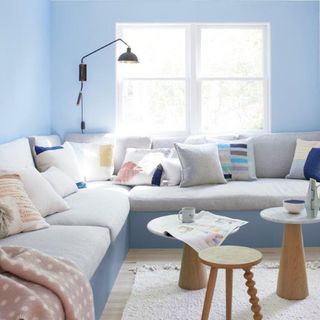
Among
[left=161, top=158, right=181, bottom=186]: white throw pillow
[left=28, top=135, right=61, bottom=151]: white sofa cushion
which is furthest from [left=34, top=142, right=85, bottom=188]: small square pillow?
[left=161, top=158, right=181, bottom=186]: white throw pillow

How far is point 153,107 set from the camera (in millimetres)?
4609

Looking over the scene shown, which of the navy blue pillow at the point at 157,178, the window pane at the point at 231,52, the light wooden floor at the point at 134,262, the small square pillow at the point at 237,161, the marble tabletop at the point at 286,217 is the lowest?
the light wooden floor at the point at 134,262

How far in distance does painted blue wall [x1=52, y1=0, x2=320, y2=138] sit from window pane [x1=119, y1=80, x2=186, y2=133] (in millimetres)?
202

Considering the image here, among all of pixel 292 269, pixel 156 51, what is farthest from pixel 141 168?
pixel 292 269

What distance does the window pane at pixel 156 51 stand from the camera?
455cm

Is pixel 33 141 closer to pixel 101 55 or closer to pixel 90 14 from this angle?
pixel 101 55

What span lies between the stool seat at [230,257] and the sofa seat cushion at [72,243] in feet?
1.72

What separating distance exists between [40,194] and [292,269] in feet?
5.12

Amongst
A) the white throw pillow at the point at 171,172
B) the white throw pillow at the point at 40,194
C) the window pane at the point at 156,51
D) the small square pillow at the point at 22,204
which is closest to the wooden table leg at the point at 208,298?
the small square pillow at the point at 22,204

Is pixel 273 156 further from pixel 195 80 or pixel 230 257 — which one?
pixel 230 257

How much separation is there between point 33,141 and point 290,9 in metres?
3.05

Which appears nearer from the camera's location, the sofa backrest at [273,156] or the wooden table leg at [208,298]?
the wooden table leg at [208,298]

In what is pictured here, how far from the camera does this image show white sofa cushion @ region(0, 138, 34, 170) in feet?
8.83

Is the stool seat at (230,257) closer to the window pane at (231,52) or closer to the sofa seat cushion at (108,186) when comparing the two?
the sofa seat cushion at (108,186)
